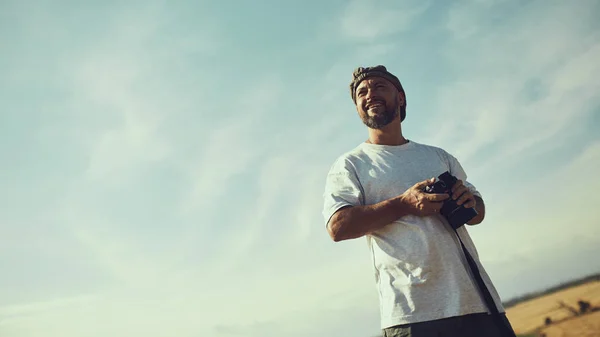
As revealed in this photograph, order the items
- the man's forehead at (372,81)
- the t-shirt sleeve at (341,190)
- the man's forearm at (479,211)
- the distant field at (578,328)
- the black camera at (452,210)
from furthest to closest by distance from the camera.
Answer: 1. the distant field at (578,328)
2. the man's forehead at (372,81)
3. the man's forearm at (479,211)
4. the t-shirt sleeve at (341,190)
5. the black camera at (452,210)

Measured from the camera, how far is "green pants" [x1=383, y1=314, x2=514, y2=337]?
2312 mm

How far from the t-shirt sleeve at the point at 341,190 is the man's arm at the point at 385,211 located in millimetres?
119

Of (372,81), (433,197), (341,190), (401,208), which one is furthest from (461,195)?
(372,81)

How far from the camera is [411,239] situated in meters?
2.61

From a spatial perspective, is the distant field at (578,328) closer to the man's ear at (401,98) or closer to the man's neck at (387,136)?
the man's ear at (401,98)

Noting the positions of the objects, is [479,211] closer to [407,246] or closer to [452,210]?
→ [452,210]

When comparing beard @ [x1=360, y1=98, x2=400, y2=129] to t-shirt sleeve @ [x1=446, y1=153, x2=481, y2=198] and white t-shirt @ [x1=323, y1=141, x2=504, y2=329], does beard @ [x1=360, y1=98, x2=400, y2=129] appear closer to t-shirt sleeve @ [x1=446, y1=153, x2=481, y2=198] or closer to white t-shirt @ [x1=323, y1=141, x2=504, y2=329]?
white t-shirt @ [x1=323, y1=141, x2=504, y2=329]

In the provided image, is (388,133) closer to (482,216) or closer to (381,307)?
(482,216)

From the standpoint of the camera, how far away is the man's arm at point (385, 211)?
8.37 feet

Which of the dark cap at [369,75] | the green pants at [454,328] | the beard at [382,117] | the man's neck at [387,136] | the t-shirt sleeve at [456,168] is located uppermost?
the dark cap at [369,75]

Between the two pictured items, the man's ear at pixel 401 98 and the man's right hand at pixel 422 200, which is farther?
the man's ear at pixel 401 98

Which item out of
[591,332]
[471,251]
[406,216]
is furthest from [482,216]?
[591,332]

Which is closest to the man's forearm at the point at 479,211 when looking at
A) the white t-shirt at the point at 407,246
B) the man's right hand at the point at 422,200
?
the white t-shirt at the point at 407,246

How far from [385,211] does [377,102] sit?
1.22m
